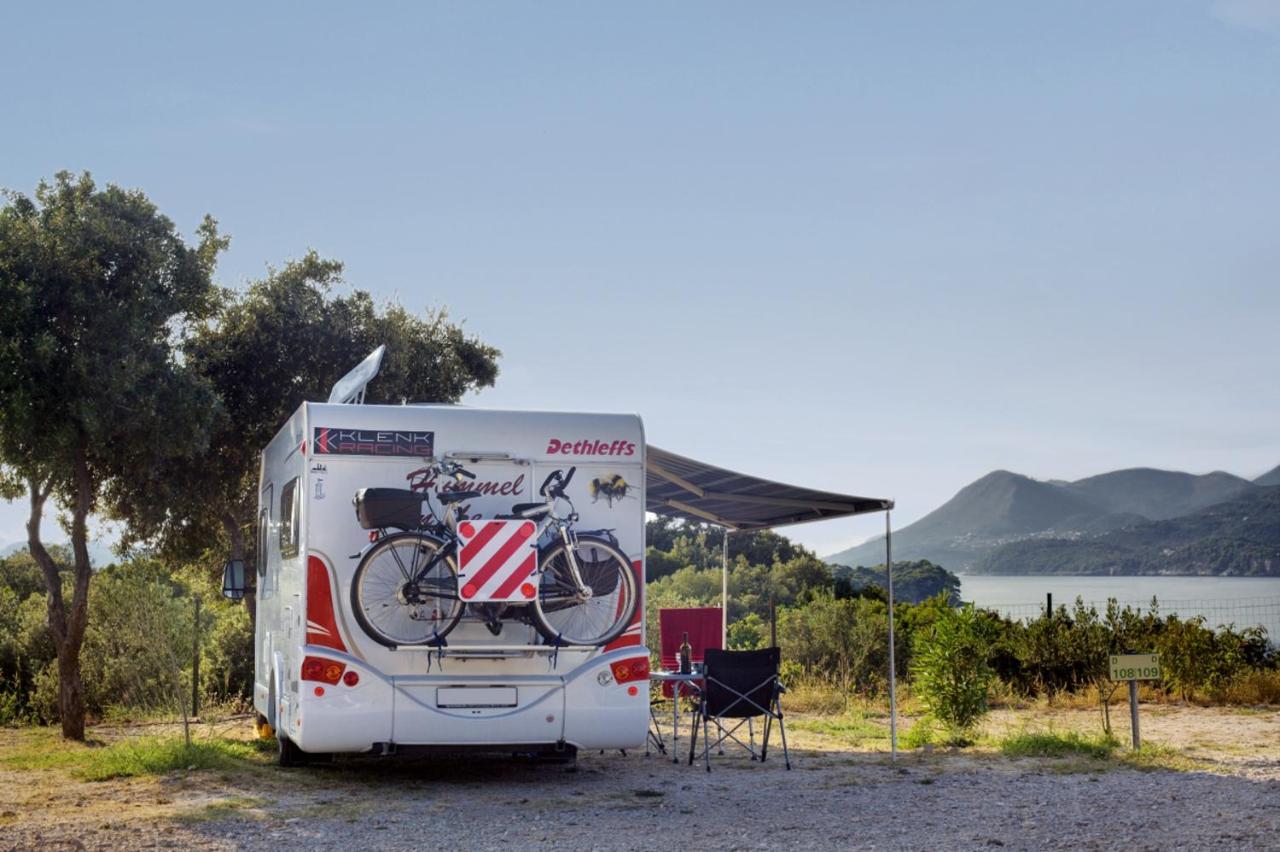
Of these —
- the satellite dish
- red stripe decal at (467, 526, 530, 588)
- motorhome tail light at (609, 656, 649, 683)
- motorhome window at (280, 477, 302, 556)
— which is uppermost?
the satellite dish

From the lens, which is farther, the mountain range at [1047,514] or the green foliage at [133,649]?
the mountain range at [1047,514]

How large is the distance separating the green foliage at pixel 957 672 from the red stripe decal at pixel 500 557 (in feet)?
15.1

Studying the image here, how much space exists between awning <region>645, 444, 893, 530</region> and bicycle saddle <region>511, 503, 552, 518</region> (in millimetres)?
1178

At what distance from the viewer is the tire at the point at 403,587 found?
7.84 metres

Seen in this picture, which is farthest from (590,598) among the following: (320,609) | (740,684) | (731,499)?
(731,499)

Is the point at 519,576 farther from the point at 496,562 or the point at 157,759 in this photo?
the point at 157,759

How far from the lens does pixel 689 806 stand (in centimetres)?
779

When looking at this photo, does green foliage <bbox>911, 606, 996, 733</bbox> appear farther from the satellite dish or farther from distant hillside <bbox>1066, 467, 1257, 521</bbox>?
distant hillside <bbox>1066, 467, 1257, 521</bbox>

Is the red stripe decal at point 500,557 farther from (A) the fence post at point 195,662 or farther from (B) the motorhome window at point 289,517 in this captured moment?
(A) the fence post at point 195,662

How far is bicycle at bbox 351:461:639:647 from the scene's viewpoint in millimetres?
7859

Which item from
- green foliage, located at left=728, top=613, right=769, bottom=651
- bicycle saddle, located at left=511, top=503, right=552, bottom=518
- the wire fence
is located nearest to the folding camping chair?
bicycle saddle, located at left=511, top=503, right=552, bottom=518

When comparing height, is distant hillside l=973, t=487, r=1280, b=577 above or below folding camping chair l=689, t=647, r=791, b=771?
above

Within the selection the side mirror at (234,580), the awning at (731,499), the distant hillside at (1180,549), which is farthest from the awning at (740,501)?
the distant hillside at (1180,549)

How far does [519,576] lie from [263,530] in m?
3.43
